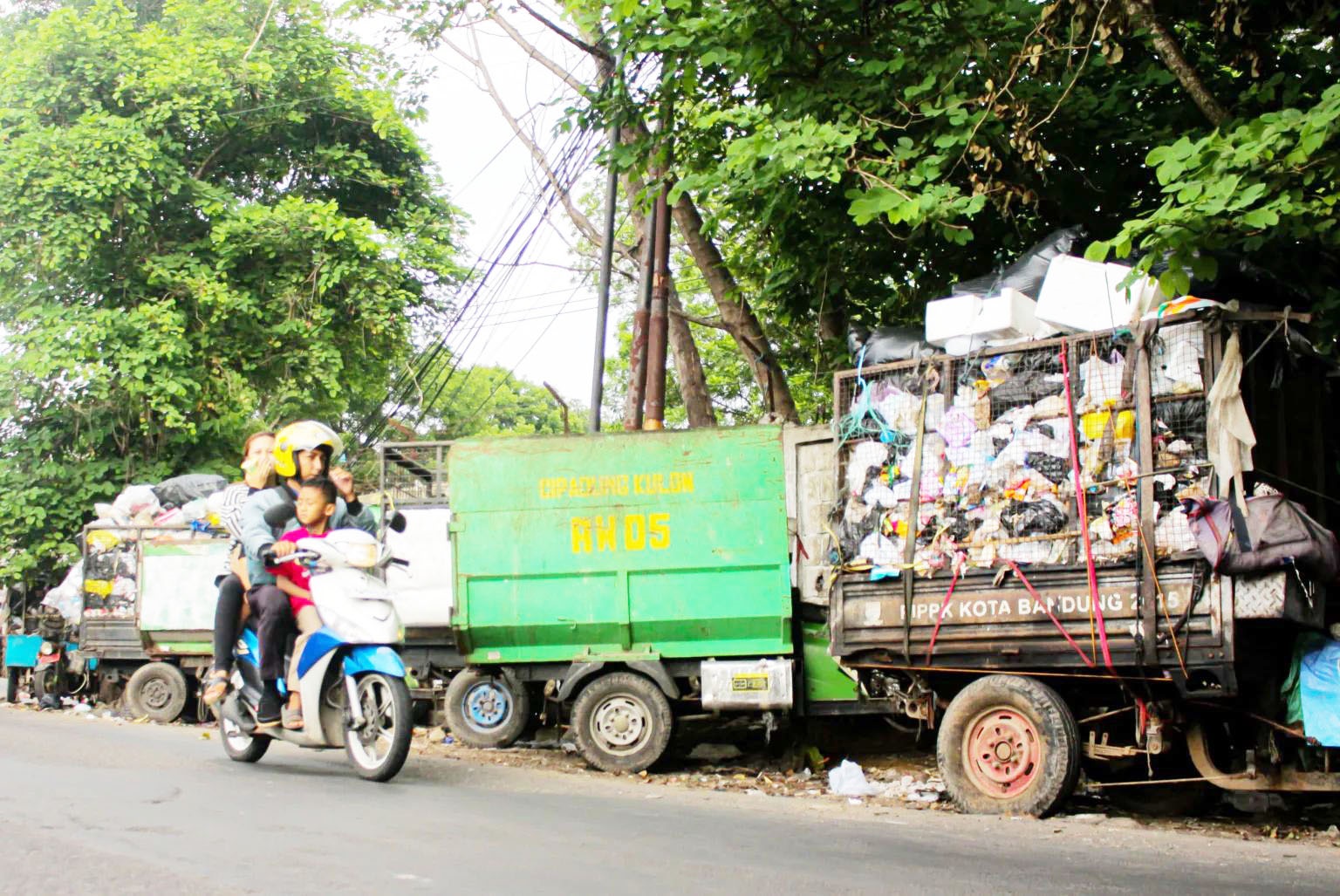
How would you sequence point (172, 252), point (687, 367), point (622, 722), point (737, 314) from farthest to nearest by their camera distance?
point (172, 252) → point (687, 367) → point (737, 314) → point (622, 722)

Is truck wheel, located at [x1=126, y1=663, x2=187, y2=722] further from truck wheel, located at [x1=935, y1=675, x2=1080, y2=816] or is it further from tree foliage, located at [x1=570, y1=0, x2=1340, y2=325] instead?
truck wheel, located at [x1=935, y1=675, x2=1080, y2=816]

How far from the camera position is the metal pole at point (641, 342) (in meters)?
14.9

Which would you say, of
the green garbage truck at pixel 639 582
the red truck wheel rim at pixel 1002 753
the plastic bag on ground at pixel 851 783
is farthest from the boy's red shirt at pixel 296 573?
the red truck wheel rim at pixel 1002 753

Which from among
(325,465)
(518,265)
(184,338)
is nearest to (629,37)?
(325,465)

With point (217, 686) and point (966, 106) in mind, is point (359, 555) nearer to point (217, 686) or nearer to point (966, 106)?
point (217, 686)

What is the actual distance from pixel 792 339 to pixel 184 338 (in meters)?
8.95

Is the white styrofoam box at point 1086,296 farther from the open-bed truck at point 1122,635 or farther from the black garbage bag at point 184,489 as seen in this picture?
the black garbage bag at point 184,489

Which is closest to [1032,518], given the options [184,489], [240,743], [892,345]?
[892,345]

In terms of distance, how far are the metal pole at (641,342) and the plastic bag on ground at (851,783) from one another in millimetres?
6571

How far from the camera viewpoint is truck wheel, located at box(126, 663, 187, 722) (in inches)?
565

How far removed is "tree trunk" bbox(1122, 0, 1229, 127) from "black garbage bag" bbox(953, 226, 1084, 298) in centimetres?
109

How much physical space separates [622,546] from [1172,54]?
4.78 metres

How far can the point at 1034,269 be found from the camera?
8.21 m

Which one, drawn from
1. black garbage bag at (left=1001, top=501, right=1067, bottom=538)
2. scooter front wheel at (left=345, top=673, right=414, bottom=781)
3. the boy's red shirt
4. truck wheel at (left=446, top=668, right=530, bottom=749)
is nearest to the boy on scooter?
the boy's red shirt
